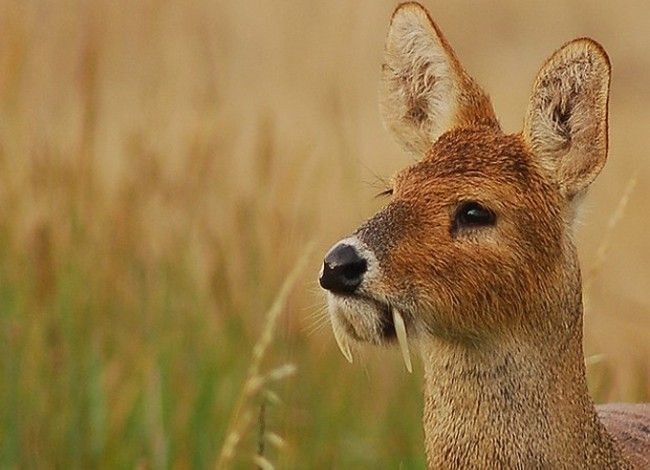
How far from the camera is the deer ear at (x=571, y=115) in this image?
4773 mm

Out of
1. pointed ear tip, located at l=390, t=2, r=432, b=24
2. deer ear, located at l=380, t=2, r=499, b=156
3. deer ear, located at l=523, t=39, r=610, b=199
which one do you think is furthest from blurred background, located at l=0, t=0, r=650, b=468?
pointed ear tip, located at l=390, t=2, r=432, b=24

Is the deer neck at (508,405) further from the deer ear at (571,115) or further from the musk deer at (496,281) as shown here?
Answer: the deer ear at (571,115)

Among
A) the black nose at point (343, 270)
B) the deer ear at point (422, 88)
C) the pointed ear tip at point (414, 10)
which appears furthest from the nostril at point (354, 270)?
the pointed ear tip at point (414, 10)

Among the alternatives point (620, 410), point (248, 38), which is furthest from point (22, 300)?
point (248, 38)

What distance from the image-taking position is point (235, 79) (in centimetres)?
1233

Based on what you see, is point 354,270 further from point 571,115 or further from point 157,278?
point 157,278

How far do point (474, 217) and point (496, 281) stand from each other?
0.14 m

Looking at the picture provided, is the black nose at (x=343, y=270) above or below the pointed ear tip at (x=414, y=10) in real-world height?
below

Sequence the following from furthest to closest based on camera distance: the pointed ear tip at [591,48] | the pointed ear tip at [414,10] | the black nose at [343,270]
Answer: the pointed ear tip at [414,10] < the pointed ear tip at [591,48] < the black nose at [343,270]

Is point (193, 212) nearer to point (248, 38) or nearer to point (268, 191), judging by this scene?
point (268, 191)

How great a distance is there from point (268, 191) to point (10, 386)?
1326mm

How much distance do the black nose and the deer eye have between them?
298 mm

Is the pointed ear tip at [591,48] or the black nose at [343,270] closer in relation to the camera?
the black nose at [343,270]

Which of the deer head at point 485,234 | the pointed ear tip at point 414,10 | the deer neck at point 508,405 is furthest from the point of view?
the pointed ear tip at point 414,10
